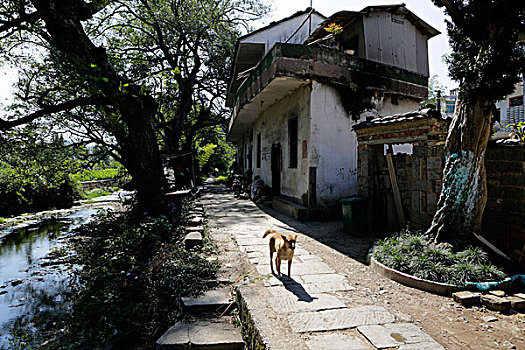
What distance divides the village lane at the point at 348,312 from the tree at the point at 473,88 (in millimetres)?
1427

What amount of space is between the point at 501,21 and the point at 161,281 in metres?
5.56

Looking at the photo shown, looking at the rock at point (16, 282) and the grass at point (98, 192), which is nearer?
the rock at point (16, 282)

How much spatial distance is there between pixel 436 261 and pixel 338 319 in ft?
6.65

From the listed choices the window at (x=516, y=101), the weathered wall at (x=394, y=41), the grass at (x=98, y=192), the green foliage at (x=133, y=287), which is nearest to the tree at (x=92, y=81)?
the green foliage at (x=133, y=287)

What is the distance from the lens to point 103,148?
10.9 meters

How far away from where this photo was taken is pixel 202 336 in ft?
9.61

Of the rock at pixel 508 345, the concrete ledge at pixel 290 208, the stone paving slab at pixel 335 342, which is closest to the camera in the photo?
the stone paving slab at pixel 335 342

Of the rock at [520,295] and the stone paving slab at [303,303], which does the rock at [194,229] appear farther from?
the rock at [520,295]

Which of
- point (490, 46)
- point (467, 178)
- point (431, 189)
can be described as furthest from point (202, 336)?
point (490, 46)

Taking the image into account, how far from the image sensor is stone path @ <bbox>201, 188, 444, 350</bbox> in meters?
2.58

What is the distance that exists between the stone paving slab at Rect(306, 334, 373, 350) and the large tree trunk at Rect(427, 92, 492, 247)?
8.98ft

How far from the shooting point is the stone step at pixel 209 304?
11.1 feet

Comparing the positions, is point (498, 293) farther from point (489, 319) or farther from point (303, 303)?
point (303, 303)

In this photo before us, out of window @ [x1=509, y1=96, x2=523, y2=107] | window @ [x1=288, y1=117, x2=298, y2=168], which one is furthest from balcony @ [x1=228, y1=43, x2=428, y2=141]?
window @ [x1=509, y1=96, x2=523, y2=107]
